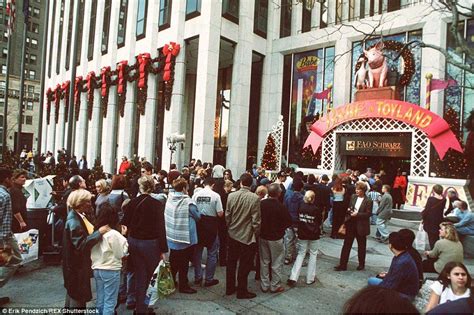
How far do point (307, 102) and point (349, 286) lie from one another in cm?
1586

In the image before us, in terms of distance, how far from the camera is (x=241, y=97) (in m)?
20.1

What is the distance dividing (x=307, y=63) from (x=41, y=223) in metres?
18.2

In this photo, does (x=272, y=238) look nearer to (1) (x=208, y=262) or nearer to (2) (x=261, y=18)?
(1) (x=208, y=262)

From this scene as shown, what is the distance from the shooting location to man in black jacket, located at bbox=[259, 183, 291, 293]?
222 inches

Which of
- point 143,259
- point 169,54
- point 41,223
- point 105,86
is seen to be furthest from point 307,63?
point 143,259

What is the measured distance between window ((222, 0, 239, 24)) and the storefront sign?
8.58 m

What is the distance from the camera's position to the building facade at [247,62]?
1697 centimetres

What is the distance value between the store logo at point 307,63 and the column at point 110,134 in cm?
1439

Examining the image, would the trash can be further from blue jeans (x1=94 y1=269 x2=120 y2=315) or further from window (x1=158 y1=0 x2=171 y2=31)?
window (x1=158 y1=0 x2=171 y2=31)

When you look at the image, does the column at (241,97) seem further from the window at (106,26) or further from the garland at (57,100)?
the garland at (57,100)

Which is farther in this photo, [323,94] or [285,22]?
[285,22]

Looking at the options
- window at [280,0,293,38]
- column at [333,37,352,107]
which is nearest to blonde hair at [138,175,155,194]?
column at [333,37,352,107]

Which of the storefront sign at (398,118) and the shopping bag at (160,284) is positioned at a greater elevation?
the storefront sign at (398,118)

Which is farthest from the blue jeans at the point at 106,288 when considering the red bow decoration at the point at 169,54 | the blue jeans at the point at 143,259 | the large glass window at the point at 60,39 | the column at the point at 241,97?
the large glass window at the point at 60,39
